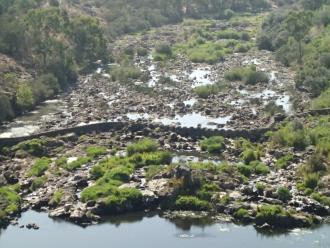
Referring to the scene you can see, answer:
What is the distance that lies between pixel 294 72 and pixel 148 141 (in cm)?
4637

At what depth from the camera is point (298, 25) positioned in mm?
131750

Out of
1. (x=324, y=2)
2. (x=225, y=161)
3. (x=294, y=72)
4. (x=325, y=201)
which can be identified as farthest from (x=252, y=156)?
(x=324, y=2)

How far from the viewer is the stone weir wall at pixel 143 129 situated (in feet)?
267

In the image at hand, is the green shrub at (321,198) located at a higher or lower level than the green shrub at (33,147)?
lower

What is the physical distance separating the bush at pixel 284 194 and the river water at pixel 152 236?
14.8 feet

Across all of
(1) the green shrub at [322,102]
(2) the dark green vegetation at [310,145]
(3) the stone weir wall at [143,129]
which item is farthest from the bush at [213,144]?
(1) the green shrub at [322,102]

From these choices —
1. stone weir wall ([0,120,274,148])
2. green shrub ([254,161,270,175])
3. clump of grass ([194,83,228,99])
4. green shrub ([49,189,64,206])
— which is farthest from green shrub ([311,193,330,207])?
clump of grass ([194,83,228,99])

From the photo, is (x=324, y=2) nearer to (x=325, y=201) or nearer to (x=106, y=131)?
(x=106, y=131)

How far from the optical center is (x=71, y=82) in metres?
115

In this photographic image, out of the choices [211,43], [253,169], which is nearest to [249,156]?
[253,169]

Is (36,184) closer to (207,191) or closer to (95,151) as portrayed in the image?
(95,151)

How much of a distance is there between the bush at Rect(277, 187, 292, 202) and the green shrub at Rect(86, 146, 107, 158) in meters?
20.1

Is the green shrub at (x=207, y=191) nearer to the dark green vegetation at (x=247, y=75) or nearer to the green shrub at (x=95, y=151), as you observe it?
the green shrub at (x=95, y=151)

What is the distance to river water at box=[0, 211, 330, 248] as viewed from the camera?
57438mm
